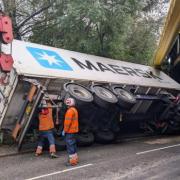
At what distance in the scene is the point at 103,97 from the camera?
1129cm

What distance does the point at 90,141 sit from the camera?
11602 mm

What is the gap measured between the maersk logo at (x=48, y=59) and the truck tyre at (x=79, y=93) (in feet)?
2.87

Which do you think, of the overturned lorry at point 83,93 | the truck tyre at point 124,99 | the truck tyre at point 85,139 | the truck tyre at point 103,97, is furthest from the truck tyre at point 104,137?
the truck tyre at point 103,97

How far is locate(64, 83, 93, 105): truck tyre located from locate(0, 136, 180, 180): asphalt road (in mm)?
1416

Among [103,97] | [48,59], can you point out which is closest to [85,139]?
[103,97]

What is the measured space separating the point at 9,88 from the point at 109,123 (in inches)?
149

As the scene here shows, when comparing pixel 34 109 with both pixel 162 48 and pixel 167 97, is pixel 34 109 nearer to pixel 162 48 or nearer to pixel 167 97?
pixel 167 97

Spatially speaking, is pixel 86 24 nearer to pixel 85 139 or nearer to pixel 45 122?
pixel 85 139

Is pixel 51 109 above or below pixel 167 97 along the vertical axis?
above

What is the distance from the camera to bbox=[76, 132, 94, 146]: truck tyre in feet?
37.3

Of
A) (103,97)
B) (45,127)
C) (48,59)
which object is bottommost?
Answer: (45,127)

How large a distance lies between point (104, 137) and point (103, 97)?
5.26 feet

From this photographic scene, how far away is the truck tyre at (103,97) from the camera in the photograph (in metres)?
11.2

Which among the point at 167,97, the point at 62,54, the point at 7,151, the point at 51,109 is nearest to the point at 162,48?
the point at 167,97
